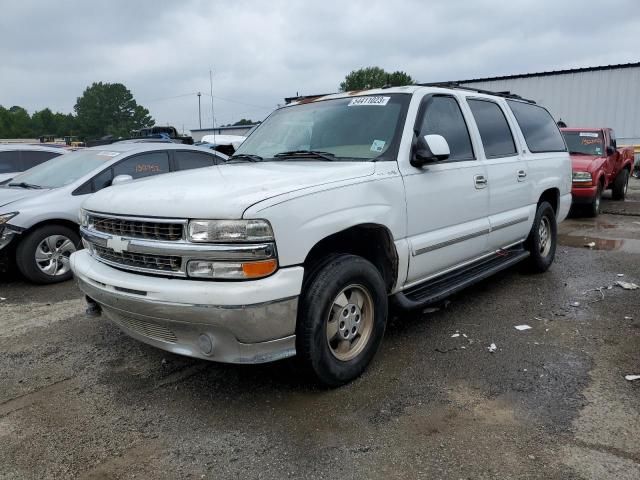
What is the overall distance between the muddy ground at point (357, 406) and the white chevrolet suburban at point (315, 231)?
0.39 meters

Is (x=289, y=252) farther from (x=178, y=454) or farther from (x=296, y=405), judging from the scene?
(x=178, y=454)

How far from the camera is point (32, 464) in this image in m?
2.62

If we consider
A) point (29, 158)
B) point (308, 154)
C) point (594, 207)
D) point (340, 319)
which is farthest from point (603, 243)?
point (29, 158)

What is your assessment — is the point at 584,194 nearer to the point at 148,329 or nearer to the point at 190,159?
the point at 190,159

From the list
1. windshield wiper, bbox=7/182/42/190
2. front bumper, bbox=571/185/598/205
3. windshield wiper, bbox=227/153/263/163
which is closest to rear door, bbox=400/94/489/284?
windshield wiper, bbox=227/153/263/163

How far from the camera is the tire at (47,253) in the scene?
18.5 feet

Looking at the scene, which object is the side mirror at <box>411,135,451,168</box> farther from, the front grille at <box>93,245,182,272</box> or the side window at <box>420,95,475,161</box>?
the front grille at <box>93,245,182,272</box>

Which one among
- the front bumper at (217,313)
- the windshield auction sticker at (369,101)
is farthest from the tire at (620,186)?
the front bumper at (217,313)

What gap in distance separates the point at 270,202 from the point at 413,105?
168 cm

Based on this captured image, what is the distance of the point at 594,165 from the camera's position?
10.3 m

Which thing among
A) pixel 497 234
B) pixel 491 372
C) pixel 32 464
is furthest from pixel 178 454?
pixel 497 234

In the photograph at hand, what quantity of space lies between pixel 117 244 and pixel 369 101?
2.11m

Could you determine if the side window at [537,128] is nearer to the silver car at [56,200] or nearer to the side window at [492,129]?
the side window at [492,129]

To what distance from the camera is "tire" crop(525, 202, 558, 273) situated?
5559 mm
